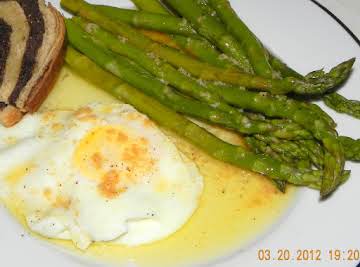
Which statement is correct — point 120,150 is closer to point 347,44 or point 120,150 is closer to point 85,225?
point 85,225

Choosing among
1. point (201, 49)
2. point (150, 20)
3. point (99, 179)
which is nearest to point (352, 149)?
point (201, 49)

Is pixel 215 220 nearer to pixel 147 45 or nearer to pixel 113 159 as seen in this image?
pixel 113 159

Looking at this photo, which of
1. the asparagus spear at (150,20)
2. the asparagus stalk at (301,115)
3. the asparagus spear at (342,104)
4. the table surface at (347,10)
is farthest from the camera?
the table surface at (347,10)

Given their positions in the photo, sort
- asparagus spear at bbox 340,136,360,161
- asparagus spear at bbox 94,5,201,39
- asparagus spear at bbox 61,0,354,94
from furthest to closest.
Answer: asparagus spear at bbox 94,5,201,39 < asparagus spear at bbox 61,0,354,94 < asparagus spear at bbox 340,136,360,161
